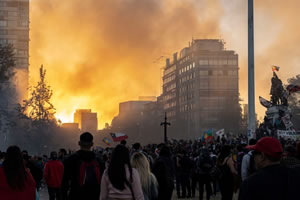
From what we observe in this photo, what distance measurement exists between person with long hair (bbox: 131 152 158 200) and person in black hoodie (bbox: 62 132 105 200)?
0.58 metres

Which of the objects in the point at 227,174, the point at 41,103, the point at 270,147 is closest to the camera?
the point at 270,147

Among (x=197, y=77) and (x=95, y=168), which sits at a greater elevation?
(x=197, y=77)

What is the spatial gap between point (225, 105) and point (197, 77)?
11.8 meters

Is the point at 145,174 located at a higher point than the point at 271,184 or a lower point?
lower

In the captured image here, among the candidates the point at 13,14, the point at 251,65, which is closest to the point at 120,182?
the point at 251,65

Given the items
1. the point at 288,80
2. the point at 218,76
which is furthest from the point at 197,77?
the point at 288,80


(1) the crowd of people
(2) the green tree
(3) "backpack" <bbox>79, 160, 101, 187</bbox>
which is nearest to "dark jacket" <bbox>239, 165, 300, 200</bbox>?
(1) the crowd of people

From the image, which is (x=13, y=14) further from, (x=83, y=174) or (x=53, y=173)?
(x=83, y=174)

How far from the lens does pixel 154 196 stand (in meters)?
8.95

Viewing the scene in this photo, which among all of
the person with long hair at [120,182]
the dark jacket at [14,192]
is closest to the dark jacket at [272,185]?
the person with long hair at [120,182]

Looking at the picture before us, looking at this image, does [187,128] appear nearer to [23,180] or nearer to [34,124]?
[34,124]

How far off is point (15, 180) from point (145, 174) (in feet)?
7.61

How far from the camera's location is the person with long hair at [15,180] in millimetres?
7039

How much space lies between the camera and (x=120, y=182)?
23.5ft
